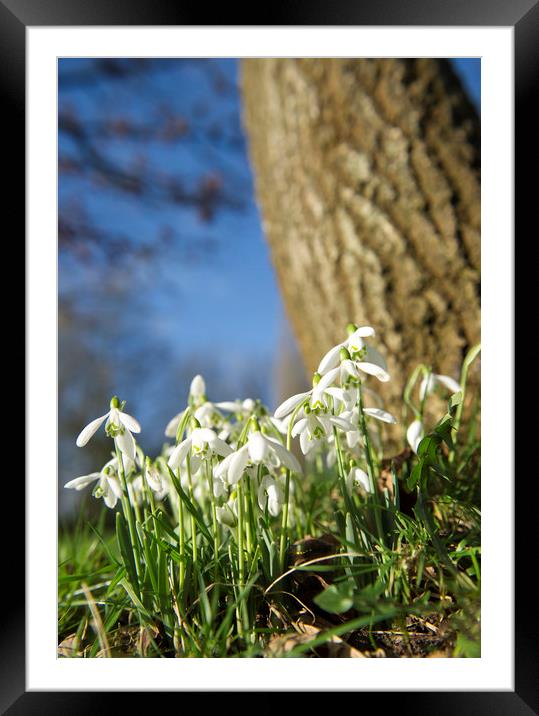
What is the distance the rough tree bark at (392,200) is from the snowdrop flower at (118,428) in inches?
47.5

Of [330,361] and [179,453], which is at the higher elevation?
[330,361]

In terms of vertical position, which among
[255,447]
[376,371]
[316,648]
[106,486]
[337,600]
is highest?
[376,371]

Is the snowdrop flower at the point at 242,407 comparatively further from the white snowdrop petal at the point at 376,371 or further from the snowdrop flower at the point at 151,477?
the white snowdrop petal at the point at 376,371

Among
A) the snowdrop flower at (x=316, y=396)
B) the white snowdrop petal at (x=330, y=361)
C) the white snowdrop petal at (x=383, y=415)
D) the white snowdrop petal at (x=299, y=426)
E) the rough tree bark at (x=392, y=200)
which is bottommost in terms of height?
the white snowdrop petal at (x=299, y=426)

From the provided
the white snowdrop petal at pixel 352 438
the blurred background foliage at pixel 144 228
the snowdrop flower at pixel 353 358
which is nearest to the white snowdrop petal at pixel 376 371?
the snowdrop flower at pixel 353 358

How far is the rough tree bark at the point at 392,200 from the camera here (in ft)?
6.31

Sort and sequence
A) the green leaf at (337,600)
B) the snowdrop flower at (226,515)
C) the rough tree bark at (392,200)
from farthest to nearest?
1. the rough tree bark at (392,200)
2. the snowdrop flower at (226,515)
3. the green leaf at (337,600)

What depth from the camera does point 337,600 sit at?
820 millimetres

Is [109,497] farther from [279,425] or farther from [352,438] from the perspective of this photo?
[352,438]

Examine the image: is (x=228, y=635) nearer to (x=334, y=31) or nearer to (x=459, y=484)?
(x=459, y=484)

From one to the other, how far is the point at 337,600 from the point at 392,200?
1537 mm

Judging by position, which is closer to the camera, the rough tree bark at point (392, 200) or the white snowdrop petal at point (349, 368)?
the white snowdrop petal at point (349, 368)

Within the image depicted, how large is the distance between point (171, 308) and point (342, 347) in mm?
5267

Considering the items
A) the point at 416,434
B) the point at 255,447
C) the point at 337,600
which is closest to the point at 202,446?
the point at 255,447
